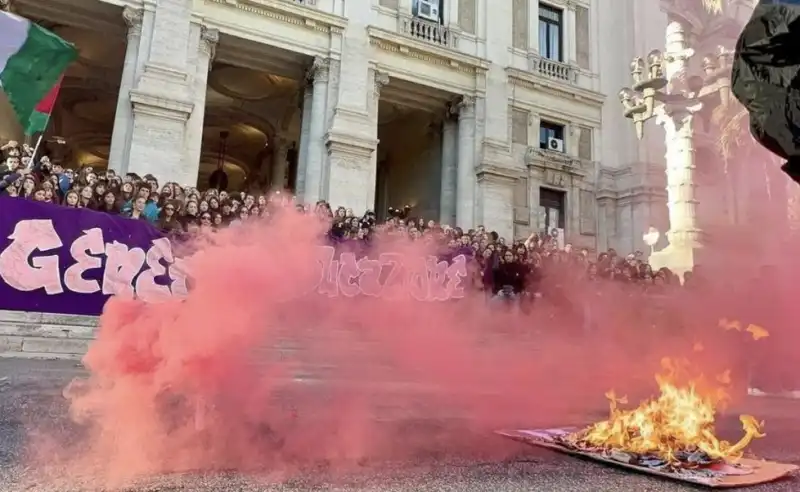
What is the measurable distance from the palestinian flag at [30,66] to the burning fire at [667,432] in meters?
9.35

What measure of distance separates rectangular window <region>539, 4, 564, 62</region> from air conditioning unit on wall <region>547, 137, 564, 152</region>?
310cm

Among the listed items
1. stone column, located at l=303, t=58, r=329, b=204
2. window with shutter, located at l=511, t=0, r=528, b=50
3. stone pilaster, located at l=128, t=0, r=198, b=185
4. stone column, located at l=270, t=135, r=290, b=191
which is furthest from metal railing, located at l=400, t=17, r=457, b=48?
stone column, located at l=270, t=135, r=290, b=191

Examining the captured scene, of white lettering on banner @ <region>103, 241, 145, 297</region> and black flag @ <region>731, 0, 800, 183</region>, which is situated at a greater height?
black flag @ <region>731, 0, 800, 183</region>

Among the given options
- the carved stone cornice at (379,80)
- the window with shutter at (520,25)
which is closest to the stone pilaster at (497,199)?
the carved stone cornice at (379,80)

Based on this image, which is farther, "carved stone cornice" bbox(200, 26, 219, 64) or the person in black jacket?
"carved stone cornice" bbox(200, 26, 219, 64)

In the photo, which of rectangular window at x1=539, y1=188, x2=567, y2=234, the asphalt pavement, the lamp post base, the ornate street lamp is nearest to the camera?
the asphalt pavement

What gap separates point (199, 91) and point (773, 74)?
14.4 m

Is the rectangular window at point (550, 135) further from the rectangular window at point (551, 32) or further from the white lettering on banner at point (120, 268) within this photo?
the white lettering on banner at point (120, 268)

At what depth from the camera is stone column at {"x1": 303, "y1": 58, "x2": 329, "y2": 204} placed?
15.2 m

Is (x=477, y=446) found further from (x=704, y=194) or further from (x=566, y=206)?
(x=566, y=206)

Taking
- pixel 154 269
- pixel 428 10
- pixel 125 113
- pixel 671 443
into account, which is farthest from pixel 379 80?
pixel 671 443

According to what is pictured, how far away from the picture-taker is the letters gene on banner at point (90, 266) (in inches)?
287

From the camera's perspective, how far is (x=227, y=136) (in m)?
24.0

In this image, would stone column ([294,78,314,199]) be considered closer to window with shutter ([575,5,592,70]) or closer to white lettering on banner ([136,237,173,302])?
white lettering on banner ([136,237,173,302])
